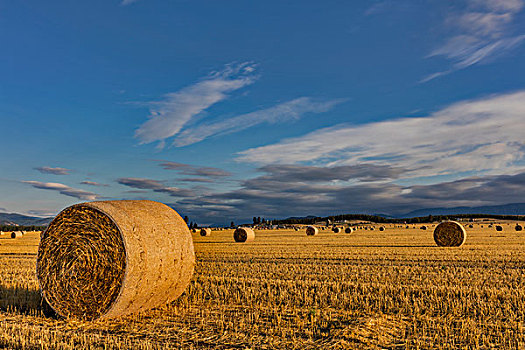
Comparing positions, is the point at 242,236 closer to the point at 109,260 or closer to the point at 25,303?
the point at 25,303

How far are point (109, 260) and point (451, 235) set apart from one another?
81.7ft

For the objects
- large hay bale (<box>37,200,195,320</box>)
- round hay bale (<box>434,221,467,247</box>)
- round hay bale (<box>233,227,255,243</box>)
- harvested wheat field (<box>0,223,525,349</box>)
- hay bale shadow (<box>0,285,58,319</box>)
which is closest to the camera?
harvested wheat field (<box>0,223,525,349</box>)

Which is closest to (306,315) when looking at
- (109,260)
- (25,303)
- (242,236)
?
(109,260)

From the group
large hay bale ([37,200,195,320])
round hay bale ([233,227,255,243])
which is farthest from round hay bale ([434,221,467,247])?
large hay bale ([37,200,195,320])

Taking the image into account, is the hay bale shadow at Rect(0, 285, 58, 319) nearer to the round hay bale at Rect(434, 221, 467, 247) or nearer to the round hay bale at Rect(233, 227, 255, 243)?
the round hay bale at Rect(233, 227, 255, 243)

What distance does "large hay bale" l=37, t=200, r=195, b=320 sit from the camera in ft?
29.7

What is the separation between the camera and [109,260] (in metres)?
9.21

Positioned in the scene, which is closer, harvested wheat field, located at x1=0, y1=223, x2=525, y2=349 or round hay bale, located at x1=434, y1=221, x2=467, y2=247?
harvested wheat field, located at x1=0, y1=223, x2=525, y2=349

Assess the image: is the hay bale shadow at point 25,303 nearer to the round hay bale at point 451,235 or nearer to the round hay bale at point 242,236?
the round hay bale at point 242,236

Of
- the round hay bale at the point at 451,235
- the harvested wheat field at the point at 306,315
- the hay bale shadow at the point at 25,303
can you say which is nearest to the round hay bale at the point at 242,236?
the round hay bale at the point at 451,235

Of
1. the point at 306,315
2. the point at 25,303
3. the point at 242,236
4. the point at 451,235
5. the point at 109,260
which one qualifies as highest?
the point at 109,260

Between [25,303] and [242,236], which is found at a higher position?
[242,236]

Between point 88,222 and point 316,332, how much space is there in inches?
214

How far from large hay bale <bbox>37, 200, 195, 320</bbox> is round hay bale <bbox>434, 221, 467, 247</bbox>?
22876mm
